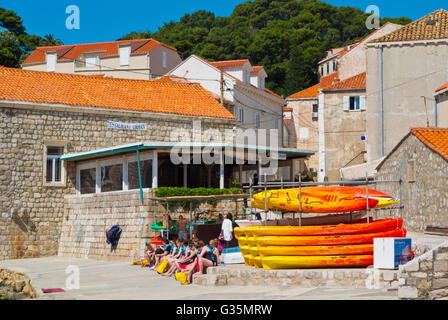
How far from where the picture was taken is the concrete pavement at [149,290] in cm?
1476

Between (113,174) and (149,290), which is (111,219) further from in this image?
(149,290)

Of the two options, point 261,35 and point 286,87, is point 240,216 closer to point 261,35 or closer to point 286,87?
point 286,87

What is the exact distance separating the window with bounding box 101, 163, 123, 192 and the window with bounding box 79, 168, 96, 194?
42.2 inches

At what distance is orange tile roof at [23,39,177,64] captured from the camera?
60.1 m

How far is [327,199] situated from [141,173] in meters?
11.4

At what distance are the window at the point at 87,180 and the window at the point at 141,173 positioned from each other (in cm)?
347

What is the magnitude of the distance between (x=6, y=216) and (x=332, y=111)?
2546 cm

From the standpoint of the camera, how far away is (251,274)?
17.1 meters

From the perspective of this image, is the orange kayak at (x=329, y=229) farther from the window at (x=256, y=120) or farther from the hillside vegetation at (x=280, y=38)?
the hillside vegetation at (x=280, y=38)

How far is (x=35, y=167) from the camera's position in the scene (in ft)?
104

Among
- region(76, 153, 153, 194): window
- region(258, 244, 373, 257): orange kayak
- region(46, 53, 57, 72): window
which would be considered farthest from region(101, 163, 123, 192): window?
region(46, 53, 57, 72): window

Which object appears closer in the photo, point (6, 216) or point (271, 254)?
point (271, 254)

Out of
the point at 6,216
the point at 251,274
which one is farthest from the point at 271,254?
the point at 6,216
